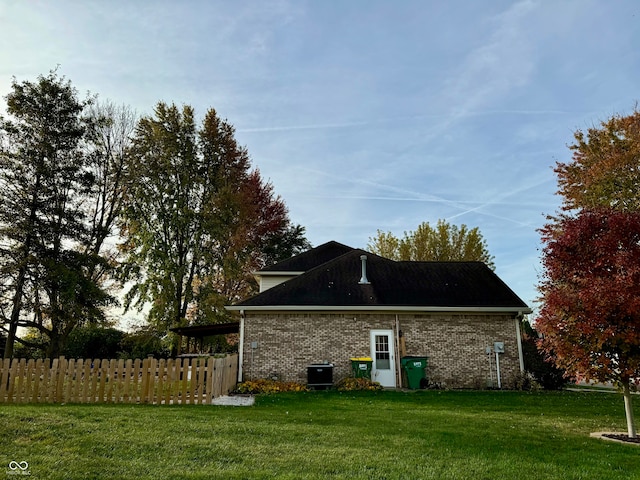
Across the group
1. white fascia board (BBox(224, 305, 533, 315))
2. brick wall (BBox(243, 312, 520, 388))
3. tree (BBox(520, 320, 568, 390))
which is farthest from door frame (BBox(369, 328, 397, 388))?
tree (BBox(520, 320, 568, 390))

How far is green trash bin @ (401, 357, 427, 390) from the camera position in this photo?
14.9 metres

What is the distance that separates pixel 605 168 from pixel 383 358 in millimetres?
13943

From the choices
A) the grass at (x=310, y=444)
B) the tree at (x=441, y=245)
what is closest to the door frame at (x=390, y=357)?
the grass at (x=310, y=444)

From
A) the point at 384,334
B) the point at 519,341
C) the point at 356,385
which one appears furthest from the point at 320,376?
the point at 519,341

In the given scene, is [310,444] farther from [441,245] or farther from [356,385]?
[441,245]

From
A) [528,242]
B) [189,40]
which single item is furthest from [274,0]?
[528,242]

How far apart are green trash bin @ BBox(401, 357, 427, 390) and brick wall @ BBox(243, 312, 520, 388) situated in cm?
58

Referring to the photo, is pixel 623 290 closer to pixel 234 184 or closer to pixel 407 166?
A: pixel 407 166

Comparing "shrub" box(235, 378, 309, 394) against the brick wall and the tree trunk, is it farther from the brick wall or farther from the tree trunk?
the tree trunk

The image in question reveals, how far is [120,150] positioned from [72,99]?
144 inches

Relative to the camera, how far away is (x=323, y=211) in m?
24.3

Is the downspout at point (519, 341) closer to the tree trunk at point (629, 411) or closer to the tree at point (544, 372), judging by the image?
the tree at point (544, 372)

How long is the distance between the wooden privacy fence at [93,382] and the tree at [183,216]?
11.8m

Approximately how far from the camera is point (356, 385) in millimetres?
14359
